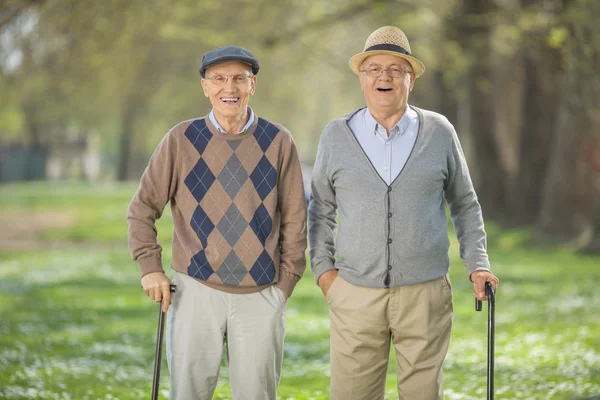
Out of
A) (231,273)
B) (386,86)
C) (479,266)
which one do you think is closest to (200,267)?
(231,273)

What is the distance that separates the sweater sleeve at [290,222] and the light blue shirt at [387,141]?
1.20ft

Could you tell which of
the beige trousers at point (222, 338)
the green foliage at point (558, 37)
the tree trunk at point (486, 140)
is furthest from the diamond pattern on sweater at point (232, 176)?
the tree trunk at point (486, 140)

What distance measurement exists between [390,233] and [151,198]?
1.16 m

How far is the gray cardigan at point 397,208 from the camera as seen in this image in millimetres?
4574

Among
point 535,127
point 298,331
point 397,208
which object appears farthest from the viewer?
point 535,127

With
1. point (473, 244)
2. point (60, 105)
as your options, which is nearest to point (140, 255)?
point (473, 244)

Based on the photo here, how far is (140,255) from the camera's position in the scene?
4758mm

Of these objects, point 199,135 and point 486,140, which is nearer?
point 199,135

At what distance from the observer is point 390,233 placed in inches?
180

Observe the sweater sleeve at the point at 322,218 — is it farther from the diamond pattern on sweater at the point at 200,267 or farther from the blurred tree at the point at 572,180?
the blurred tree at the point at 572,180

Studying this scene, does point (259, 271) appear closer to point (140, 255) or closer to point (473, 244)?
point (140, 255)

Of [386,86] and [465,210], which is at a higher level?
[386,86]

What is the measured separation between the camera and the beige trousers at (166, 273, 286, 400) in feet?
15.2

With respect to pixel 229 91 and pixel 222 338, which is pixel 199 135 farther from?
pixel 222 338
